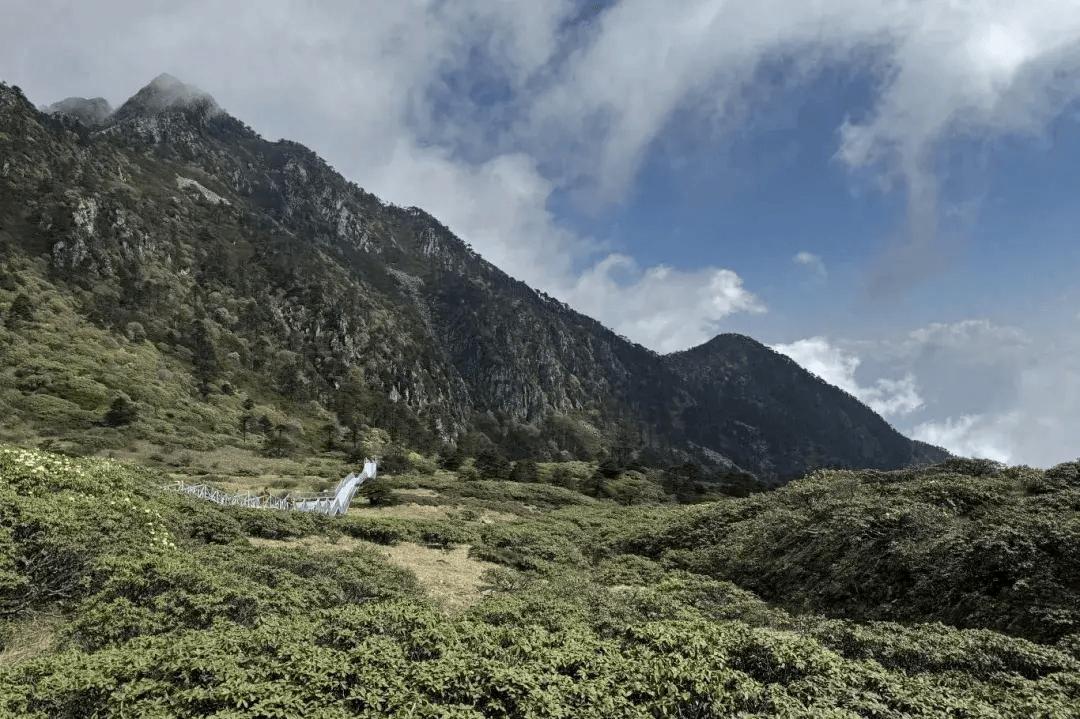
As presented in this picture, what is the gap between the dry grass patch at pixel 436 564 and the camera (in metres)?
14.5

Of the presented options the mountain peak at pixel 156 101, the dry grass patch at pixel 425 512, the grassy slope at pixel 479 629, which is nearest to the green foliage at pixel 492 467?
the dry grass patch at pixel 425 512

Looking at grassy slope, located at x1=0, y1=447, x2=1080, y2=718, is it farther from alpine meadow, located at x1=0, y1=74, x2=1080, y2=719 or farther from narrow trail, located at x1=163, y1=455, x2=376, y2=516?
narrow trail, located at x1=163, y1=455, x2=376, y2=516

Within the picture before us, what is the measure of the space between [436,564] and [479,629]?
10832 mm

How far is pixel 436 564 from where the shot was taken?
18.3 metres

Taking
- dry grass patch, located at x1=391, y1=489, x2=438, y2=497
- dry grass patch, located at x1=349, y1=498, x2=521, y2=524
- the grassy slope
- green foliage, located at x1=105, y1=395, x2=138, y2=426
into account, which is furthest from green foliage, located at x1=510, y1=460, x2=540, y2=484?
the grassy slope

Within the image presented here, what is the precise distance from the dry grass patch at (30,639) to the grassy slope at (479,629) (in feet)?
0.18

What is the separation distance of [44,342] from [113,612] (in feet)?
252

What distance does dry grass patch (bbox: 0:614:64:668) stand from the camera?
8773 mm

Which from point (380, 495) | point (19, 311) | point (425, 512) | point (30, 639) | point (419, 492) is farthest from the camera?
point (19, 311)

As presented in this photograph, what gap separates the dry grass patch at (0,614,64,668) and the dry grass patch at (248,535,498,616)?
6549 mm

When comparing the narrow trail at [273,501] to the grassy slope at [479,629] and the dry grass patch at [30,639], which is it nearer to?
the grassy slope at [479,629]

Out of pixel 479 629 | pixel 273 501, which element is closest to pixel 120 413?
pixel 273 501

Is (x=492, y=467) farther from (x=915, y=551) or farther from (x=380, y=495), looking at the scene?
(x=915, y=551)

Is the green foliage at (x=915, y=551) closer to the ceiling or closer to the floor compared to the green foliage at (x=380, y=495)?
closer to the ceiling
